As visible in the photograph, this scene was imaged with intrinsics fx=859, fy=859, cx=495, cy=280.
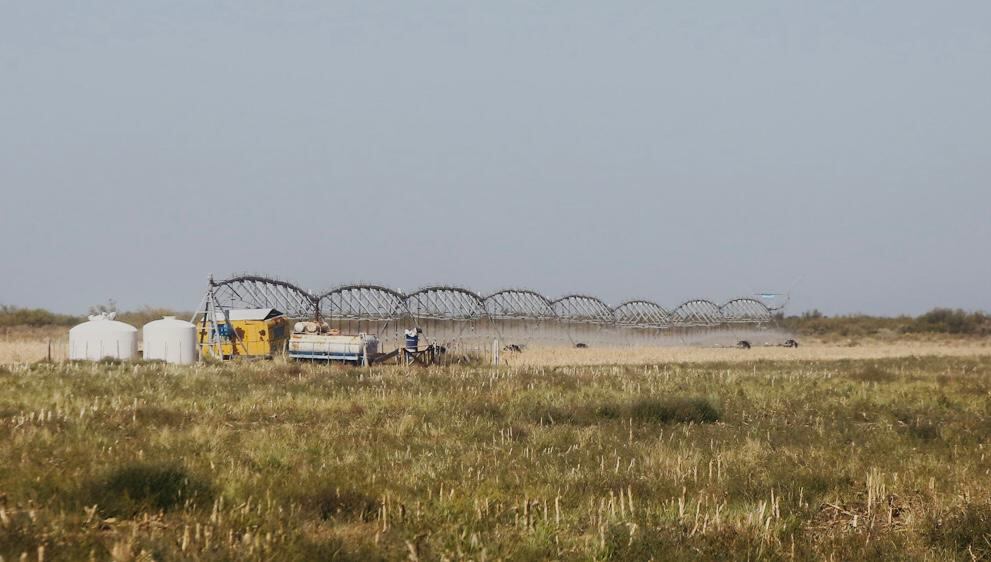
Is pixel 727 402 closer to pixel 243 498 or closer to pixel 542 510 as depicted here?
pixel 542 510

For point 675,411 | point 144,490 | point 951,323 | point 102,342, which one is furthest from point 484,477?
point 951,323

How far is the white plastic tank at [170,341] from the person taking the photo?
3856cm

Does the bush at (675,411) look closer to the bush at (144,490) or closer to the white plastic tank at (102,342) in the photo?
the bush at (144,490)

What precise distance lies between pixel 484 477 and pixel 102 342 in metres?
32.3

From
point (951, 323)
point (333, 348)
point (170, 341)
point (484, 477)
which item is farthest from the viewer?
point (951, 323)

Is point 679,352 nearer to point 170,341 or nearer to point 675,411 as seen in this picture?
point 170,341

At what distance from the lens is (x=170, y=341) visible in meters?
38.6

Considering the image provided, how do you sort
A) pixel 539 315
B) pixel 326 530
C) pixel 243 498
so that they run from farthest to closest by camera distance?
pixel 539 315 → pixel 243 498 → pixel 326 530

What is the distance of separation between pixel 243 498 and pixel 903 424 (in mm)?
13707

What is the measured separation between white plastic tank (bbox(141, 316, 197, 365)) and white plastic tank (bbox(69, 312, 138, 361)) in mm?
737

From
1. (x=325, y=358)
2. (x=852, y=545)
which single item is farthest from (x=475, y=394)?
(x=325, y=358)

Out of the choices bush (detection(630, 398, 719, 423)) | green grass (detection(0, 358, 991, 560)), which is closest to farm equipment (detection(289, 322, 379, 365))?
green grass (detection(0, 358, 991, 560))

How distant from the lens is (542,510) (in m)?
8.96

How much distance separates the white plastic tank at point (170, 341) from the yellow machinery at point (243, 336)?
2.64 m
